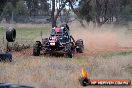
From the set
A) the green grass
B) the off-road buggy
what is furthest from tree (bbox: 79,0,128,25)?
the off-road buggy

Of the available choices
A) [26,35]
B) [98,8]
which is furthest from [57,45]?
[98,8]

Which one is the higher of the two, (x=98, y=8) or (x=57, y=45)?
(x=98, y=8)

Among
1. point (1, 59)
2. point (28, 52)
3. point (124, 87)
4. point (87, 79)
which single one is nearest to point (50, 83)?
point (87, 79)

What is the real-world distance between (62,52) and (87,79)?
10.1m

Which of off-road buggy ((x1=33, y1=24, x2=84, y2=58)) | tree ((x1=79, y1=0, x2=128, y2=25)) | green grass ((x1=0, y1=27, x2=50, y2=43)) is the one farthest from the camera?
tree ((x1=79, y1=0, x2=128, y2=25))

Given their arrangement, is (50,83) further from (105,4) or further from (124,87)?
(105,4)

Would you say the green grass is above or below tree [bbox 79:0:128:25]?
below

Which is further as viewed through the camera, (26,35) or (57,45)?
(26,35)

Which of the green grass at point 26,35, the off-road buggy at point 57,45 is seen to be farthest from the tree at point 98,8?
the off-road buggy at point 57,45

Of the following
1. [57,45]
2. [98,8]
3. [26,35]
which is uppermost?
[98,8]

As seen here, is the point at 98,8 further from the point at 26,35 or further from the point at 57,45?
the point at 57,45

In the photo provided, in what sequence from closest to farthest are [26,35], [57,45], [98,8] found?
[57,45]
[26,35]
[98,8]

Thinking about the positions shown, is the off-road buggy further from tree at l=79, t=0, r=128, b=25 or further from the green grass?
tree at l=79, t=0, r=128, b=25

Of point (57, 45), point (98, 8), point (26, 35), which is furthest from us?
point (98, 8)
